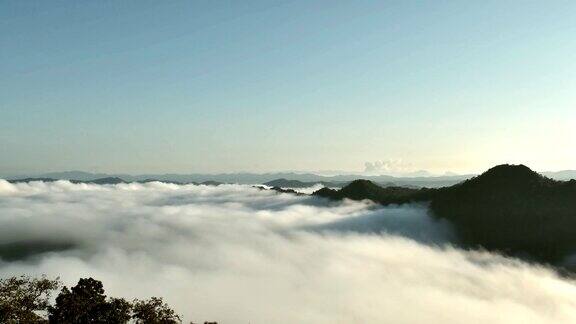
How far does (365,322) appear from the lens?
195750 mm

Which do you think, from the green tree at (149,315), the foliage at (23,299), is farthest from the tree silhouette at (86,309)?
the foliage at (23,299)

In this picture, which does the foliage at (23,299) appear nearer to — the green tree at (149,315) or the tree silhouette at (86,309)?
the tree silhouette at (86,309)

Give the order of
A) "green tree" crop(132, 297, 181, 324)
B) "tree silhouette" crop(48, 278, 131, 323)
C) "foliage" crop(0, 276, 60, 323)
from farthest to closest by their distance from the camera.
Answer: "tree silhouette" crop(48, 278, 131, 323) < "green tree" crop(132, 297, 181, 324) < "foliage" crop(0, 276, 60, 323)

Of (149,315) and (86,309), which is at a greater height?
(86,309)

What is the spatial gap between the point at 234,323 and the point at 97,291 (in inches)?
5025

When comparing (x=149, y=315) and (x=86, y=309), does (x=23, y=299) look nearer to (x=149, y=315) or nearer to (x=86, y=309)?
(x=86, y=309)

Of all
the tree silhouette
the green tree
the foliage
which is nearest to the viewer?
the foliage

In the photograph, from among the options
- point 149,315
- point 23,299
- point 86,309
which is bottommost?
point 149,315

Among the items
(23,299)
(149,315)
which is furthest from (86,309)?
(149,315)

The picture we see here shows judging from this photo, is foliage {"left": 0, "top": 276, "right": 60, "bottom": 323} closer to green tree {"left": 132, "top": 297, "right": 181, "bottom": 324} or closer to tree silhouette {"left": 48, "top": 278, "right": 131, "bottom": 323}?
tree silhouette {"left": 48, "top": 278, "right": 131, "bottom": 323}

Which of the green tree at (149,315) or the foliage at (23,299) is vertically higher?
the foliage at (23,299)

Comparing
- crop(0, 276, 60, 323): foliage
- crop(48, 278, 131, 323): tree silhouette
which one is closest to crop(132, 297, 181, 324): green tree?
crop(48, 278, 131, 323): tree silhouette

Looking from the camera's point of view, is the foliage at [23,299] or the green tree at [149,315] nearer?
the foliage at [23,299]

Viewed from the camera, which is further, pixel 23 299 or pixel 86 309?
pixel 86 309
